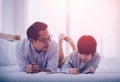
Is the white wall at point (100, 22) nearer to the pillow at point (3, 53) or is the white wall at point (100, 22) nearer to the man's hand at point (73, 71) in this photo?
the man's hand at point (73, 71)

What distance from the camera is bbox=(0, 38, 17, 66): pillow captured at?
969 mm

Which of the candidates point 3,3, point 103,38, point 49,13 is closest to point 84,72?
point 103,38

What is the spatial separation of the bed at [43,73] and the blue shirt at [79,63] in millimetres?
23

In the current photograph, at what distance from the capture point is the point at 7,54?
98 centimetres

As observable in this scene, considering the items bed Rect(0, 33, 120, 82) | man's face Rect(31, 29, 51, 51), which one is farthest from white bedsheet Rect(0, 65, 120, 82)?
man's face Rect(31, 29, 51, 51)

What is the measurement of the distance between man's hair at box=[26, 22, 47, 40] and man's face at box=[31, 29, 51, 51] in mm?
14

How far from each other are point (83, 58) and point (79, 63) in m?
0.03

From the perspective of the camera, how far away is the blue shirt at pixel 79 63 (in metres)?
0.92

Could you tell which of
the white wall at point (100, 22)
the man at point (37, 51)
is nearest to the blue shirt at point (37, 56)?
the man at point (37, 51)

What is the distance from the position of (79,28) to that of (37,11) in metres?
0.18

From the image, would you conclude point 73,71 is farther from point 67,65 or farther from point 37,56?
point 37,56

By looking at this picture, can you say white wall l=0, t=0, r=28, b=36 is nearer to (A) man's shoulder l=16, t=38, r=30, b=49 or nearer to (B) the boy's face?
(A) man's shoulder l=16, t=38, r=30, b=49

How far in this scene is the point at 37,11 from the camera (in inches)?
37.9

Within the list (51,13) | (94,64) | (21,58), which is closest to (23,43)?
(21,58)
